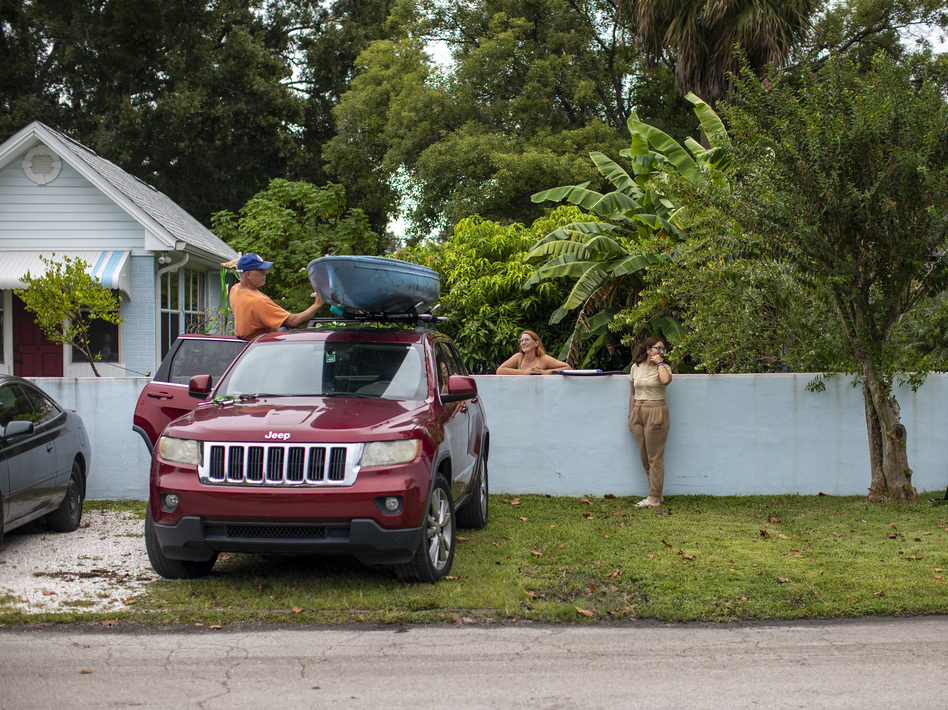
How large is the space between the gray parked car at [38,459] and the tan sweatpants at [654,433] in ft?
19.1

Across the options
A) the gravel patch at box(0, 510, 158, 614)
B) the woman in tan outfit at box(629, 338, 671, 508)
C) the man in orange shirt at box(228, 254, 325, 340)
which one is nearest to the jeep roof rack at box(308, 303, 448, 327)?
the man in orange shirt at box(228, 254, 325, 340)

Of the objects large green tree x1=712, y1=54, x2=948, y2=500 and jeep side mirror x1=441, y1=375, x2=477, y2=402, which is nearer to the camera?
jeep side mirror x1=441, y1=375, x2=477, y2=402

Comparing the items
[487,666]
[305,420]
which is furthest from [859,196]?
[487,666]

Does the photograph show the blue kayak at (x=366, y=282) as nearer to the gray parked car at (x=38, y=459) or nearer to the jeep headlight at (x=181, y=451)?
the jeep headlight at (x=181, y=451)

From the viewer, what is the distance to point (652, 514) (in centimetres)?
952

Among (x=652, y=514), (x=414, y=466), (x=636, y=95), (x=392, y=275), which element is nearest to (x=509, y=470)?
(x=652, y=514)

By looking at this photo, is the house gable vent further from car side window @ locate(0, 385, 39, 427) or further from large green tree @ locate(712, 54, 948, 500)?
large green tree @ locate(712, 54, 948, 500)

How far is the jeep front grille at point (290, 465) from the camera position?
6.07m

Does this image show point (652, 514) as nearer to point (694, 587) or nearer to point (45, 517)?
point (694, 587)

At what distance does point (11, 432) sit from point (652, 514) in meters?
6.01

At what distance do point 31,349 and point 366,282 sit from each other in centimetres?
1302

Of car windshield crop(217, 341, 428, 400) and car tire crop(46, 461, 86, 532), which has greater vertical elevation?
car windshield crop(217, 341, 428, 400)

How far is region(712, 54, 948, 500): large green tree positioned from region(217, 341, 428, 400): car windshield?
13.6 ft

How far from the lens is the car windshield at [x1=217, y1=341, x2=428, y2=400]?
23.3ft
